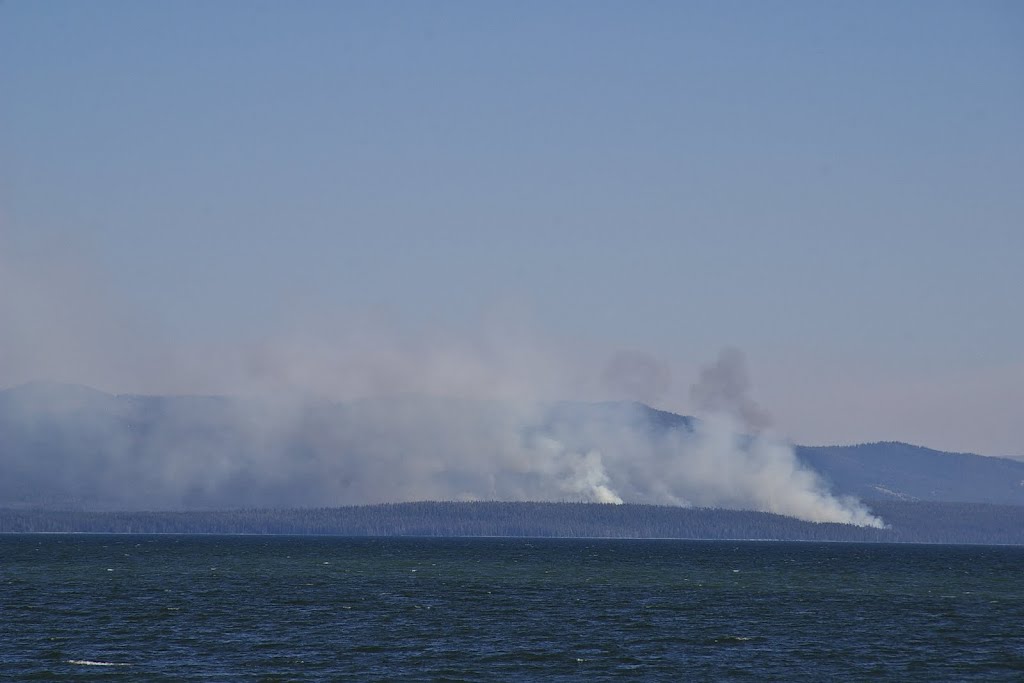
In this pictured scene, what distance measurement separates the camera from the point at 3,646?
313ft

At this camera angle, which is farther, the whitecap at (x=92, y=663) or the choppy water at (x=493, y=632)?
the choppy water at (x=493, y=632)

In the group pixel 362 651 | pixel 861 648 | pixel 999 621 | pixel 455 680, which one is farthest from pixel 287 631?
pixel 999 621

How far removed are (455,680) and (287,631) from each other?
29.4m

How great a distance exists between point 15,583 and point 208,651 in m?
83.8

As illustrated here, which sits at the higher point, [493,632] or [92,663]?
[493,632]

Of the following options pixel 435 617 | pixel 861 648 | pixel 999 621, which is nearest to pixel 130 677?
pixel 435 617

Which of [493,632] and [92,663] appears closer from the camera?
[92,663]

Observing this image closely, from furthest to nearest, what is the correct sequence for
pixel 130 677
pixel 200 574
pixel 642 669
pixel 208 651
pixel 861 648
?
pixel 200 574 < pixel 861 648 < pixel 208 651 < pixel 642 669 < pixel 130 677

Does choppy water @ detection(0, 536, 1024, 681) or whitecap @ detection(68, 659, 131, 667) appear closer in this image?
whitecap @ detection(68, 659, 131, 667)

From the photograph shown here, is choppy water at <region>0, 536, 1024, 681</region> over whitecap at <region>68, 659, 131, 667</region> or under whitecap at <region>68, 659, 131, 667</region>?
over

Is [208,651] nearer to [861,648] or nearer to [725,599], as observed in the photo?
[861,648]

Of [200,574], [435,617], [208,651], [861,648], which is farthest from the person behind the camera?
[200,574]

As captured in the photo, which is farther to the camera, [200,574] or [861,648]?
[200,574]

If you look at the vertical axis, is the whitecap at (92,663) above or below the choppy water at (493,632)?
below
